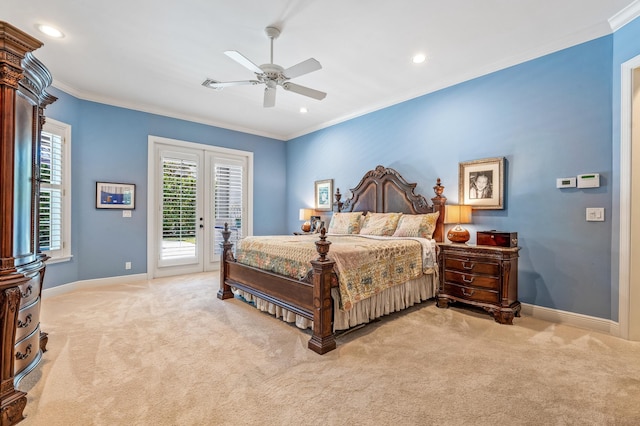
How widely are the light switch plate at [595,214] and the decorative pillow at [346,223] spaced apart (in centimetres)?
274

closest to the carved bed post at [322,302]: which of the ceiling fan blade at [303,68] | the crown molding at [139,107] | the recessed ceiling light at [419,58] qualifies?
the ceiling fan blade at [303,68]

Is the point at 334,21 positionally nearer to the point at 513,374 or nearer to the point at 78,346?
the point at 513,374

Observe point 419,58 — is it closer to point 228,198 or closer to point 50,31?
point 50,31

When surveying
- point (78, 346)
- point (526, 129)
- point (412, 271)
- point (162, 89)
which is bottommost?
Answer: point (78, 346)

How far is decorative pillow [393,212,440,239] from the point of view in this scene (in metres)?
3.99

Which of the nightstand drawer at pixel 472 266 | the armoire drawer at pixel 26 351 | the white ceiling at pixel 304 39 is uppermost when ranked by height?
the white ceiling at pixel 304 39

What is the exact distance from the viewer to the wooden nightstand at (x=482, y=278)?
3.14 m

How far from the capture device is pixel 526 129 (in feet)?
11.3

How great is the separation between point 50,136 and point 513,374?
5868mm

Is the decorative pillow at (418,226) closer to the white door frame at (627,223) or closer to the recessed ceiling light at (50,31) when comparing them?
the white door frame at (627,223)

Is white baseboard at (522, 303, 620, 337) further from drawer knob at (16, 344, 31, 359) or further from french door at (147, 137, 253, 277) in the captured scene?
french door at (147, 137, 253, 277)

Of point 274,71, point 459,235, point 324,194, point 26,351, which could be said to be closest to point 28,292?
point 26,351

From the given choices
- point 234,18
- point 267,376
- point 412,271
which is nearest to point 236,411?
point 267,376

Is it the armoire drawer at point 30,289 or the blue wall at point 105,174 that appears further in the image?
the blue wall at point 105,174
